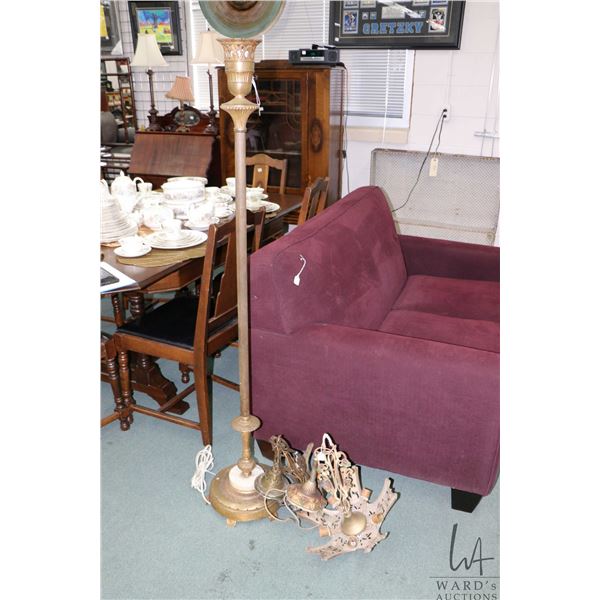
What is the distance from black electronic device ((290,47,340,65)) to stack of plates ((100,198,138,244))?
1700 mm

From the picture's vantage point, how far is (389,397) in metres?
1.56

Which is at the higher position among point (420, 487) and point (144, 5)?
point (144, 5)

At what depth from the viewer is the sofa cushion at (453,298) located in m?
2.20

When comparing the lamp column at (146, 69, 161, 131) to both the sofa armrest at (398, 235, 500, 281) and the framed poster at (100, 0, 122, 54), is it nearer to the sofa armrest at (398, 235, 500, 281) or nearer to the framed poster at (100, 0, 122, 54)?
the framed poster at (100, 0, 122, 54)

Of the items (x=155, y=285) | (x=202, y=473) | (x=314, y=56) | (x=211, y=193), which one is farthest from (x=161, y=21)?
(x=202, y=473)

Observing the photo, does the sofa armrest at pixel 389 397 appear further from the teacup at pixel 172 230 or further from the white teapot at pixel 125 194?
the white teapot at pixel 125 194

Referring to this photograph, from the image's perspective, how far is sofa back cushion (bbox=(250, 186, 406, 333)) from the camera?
1630mm

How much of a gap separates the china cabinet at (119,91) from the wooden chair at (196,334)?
3.14 metres

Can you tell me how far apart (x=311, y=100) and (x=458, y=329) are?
191cm

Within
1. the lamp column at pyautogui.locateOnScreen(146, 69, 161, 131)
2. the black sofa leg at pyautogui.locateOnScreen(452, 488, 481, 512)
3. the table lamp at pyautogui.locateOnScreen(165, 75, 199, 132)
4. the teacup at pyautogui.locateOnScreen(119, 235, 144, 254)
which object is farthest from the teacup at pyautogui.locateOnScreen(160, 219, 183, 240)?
the lamp column at pyautogui.locateOnScreen(146, 69, 161, 131)

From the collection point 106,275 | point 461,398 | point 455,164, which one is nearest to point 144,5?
point 455,164

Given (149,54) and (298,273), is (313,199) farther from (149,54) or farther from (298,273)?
(149,54)
